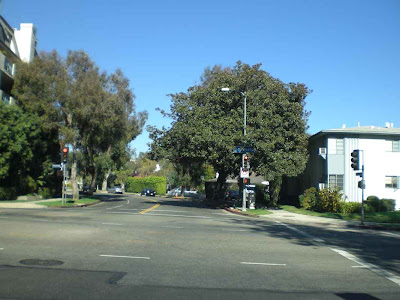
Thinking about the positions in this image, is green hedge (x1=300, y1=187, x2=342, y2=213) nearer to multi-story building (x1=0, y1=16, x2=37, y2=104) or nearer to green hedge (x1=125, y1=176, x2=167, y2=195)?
multi-story building (x1=0, y1=16, x2=37, y2=104)

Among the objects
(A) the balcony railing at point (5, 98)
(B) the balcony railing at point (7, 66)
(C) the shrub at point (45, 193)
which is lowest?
(C) the shrub at point (45, 193)

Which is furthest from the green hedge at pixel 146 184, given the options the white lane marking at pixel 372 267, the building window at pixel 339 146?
the white lane marking at pixel 372 267

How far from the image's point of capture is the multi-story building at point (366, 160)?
33.5 m

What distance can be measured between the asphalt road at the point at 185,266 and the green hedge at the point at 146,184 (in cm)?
6201

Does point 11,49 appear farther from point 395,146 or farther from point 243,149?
point 395,146

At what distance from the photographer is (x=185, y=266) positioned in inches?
355

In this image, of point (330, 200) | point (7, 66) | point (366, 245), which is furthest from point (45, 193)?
point (366, 245)

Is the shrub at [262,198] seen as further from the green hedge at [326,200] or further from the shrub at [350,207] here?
the shrub at [350,207]

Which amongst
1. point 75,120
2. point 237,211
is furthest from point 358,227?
point 75,120

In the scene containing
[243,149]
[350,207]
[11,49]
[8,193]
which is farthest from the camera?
[11,49]

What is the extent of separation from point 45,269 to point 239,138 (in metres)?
22.4

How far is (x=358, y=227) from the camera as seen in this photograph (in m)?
21.5

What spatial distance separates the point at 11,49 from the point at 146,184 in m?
43.7

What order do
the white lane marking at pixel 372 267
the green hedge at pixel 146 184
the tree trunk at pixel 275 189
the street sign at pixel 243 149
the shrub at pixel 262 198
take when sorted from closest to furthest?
the white lane marking at pixel 372 267 → the street sign at pixel 243 149 → the tree trunk at pixel 275 189 → the shrub at pixel 262 198 → the green hedge at pixel 146 184
